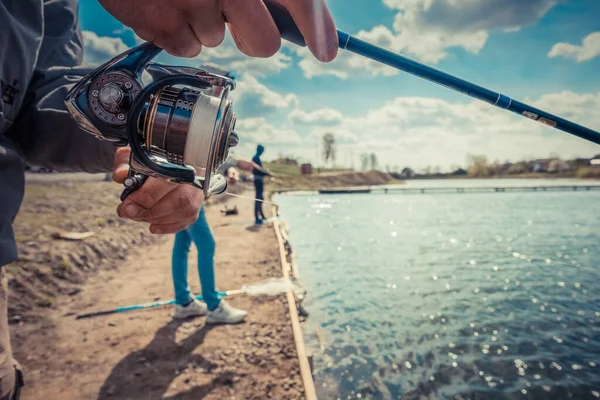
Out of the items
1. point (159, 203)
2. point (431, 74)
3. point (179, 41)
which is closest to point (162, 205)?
point (159, 203)

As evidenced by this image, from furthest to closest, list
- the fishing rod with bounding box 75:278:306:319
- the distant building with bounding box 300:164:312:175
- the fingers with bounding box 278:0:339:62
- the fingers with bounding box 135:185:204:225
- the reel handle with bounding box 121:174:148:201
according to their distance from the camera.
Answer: the distant building with bounding box 300:164:312:175 → the fishing rod with bounding box 75:278:306:319 → the fingers with bounding box 135:185:204:225 → the reel handle with bounding box 121:174:148:201 → the fingers with bounding box 278:0:339:62

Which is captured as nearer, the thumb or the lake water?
the thumb

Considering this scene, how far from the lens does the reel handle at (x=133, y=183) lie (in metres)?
1.33

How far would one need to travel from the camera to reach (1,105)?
63.0 inches

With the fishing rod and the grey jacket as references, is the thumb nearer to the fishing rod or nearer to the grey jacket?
the grey jacket

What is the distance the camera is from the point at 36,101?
205 centimetres

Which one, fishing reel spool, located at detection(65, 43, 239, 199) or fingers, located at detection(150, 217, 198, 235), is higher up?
fishing reel spool, located at detection(65, 43, 239, 199)

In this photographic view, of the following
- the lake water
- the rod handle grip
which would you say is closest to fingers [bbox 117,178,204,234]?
the rod handle grip

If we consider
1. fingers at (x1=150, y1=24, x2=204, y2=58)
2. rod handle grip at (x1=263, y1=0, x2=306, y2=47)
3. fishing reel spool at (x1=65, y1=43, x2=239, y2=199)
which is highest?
rod handle grip at (x1=263, y1=0, x2=306, y2=47)

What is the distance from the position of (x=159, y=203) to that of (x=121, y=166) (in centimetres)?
28

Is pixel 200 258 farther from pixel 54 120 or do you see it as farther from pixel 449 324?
pixel 449 324

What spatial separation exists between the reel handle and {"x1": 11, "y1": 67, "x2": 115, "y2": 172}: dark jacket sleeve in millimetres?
871

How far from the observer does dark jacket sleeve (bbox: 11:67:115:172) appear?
2.03m

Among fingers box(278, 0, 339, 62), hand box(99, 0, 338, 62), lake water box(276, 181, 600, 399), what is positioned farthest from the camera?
lake water box(276, 181, 600, 399)
